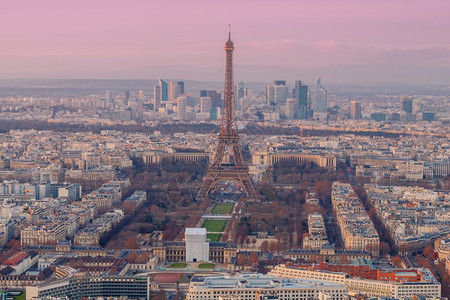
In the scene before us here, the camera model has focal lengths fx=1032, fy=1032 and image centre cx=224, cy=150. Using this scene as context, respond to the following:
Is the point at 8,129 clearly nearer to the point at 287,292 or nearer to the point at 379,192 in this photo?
the point at 379,192

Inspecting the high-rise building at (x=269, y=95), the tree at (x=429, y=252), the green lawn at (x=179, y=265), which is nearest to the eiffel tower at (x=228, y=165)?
the tree at (x=429, y=252)

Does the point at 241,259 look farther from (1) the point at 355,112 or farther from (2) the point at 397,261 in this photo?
(1) the point at 355,112

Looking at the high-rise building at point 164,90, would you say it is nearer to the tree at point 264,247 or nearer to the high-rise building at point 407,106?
the high-rise building at point 407,106

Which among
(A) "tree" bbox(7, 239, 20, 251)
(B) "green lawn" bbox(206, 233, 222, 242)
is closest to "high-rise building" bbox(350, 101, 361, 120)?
(B) "green lawn" bbox(206, 233, 222, 242)

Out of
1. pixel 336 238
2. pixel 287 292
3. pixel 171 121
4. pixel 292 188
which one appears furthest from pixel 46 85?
pixel 287 292

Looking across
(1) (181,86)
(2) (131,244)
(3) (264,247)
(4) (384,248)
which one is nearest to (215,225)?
(3) (264,247)
